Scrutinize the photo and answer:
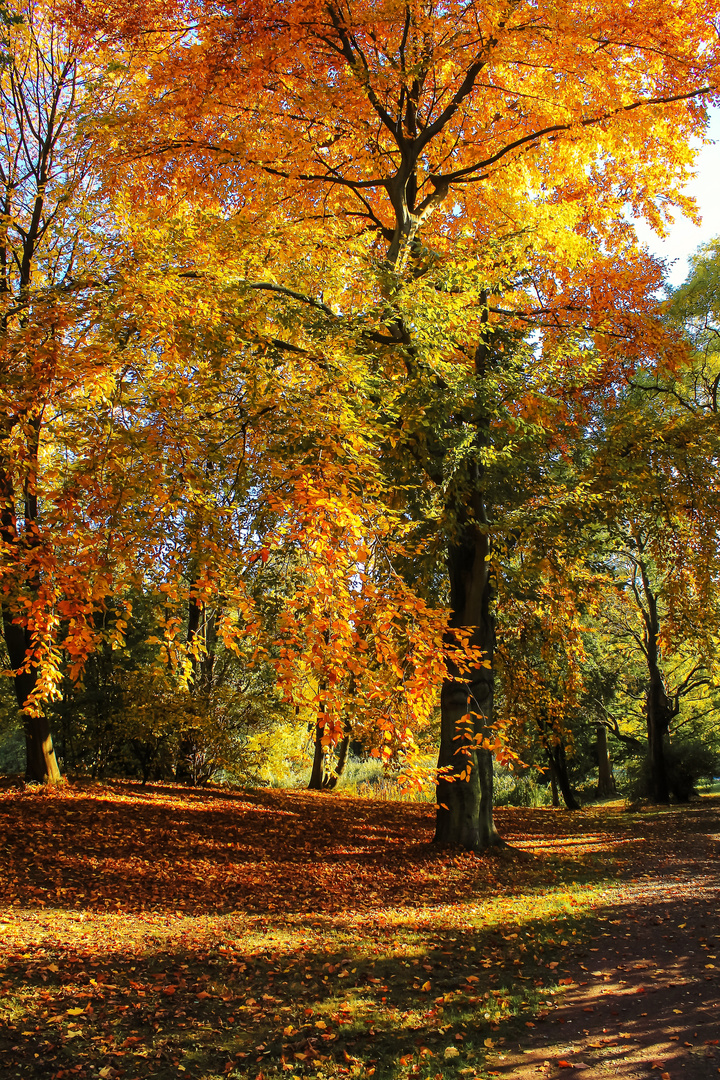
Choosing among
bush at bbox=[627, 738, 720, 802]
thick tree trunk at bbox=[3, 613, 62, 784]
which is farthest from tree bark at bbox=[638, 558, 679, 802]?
thick tree trunk at bbox=[3, 613, 62, 784]

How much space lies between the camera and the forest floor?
153 inches

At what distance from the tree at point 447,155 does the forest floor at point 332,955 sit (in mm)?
1824

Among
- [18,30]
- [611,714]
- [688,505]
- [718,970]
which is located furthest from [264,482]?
[611,714]

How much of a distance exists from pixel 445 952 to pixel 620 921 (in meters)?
1.99

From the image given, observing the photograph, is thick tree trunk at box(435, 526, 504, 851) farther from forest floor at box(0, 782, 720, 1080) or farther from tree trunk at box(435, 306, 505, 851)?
forest floor at box(0, 782, 720, 1080)

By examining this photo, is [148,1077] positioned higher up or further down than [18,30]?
further down

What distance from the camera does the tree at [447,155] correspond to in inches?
311

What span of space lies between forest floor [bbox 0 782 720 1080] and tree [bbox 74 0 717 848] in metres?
1.82

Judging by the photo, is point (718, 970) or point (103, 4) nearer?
point (718, 970)

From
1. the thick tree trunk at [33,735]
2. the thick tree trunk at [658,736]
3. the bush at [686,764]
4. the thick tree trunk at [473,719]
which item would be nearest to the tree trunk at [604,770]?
the bush at [686,764]

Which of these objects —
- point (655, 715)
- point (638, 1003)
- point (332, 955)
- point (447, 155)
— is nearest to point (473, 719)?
point (332, 955)

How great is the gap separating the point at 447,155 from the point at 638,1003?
10.3m

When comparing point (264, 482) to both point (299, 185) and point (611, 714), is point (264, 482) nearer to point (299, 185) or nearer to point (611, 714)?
point (299, 185)

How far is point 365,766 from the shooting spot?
1003 inches
